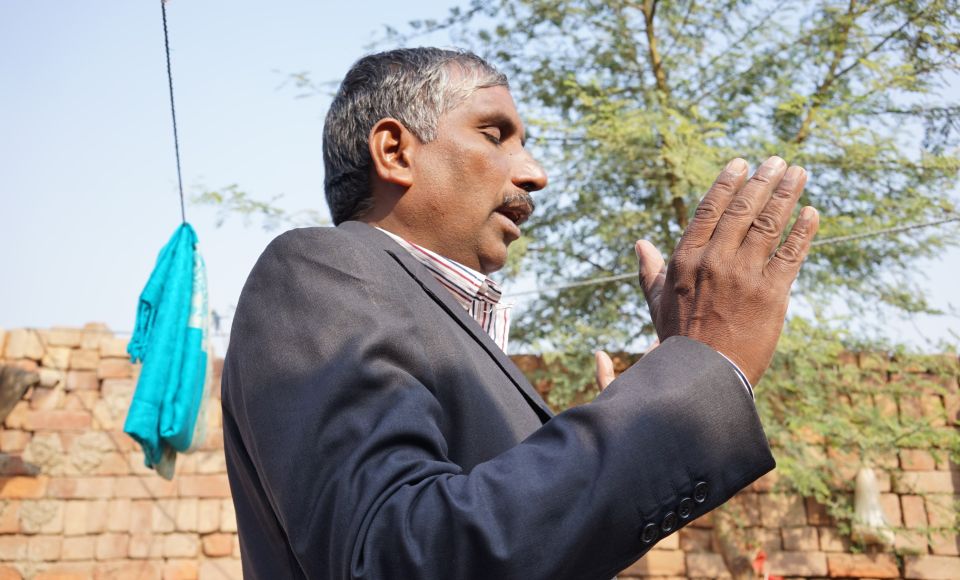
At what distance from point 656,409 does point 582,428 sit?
8 cm

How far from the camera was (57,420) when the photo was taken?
911 cm

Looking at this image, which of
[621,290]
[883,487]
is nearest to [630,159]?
[621,290]

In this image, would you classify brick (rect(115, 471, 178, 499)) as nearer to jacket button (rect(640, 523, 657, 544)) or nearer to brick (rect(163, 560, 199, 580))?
brick (rect(163, 560, 199, 580))

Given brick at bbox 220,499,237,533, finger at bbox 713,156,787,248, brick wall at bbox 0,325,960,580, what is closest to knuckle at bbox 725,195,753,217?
finger at bbox 713,156,787,248

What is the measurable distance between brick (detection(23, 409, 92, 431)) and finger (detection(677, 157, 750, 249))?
364 inches

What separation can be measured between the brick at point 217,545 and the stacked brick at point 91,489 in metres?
0.01

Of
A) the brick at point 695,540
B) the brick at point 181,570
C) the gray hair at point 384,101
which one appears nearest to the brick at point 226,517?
the brick at point 181,570

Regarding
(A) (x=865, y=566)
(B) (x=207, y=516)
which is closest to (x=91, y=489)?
(B) (x=207, y=516)

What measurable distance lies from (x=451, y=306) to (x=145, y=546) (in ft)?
28.6

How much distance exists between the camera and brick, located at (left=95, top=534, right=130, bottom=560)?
8.91 metres

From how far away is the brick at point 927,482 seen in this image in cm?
900

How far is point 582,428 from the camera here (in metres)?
0.94

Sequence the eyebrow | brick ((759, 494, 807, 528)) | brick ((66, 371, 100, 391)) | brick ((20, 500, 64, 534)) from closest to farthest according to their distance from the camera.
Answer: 1. the eyebrow
2. brick ((20, 500, 64, 534))
3. brick ((759, 494, 807, 528))
4. brick ((66, 371, 100, 391))

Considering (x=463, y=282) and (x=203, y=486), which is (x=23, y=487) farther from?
(x=463, y=282)
